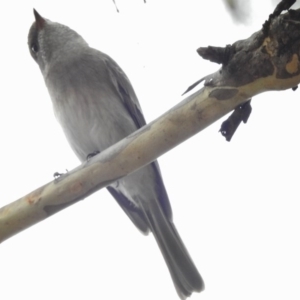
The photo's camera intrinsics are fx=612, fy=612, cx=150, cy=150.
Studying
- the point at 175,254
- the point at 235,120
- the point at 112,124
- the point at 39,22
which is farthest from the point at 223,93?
the point at 39,22

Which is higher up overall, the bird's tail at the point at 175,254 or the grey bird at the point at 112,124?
the grey bird at the point at 112,124

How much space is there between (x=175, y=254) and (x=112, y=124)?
0.83m

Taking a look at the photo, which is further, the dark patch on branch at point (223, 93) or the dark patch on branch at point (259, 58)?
the dark patch on branch at point (223, 93)

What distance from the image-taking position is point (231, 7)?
1.62 m

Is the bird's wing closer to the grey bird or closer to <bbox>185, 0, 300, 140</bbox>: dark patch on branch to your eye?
the grey bird

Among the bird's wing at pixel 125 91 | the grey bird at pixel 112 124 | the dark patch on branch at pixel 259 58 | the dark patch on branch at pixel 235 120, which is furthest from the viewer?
the bird's wing at pixel 125 91

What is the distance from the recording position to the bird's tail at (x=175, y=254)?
3391 mm

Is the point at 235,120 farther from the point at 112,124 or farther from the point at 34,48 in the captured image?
the point at 34,48

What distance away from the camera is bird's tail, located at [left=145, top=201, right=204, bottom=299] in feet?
11.1

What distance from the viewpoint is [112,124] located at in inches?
139

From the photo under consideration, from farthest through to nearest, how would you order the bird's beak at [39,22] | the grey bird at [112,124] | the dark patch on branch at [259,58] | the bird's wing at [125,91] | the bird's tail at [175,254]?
the bird's beak at [39,22], the bird's wing at [125,91], the grey bird at [112,124], the bird's tail at [175,254], the dark patch on branch at [259,58]

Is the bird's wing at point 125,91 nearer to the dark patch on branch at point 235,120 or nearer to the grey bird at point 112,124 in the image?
the grey bird at point 112,124

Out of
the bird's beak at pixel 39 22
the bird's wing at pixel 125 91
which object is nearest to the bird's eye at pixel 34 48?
the bird's beak at pixel 39 22

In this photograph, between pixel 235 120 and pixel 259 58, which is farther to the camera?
pixel 235 120
